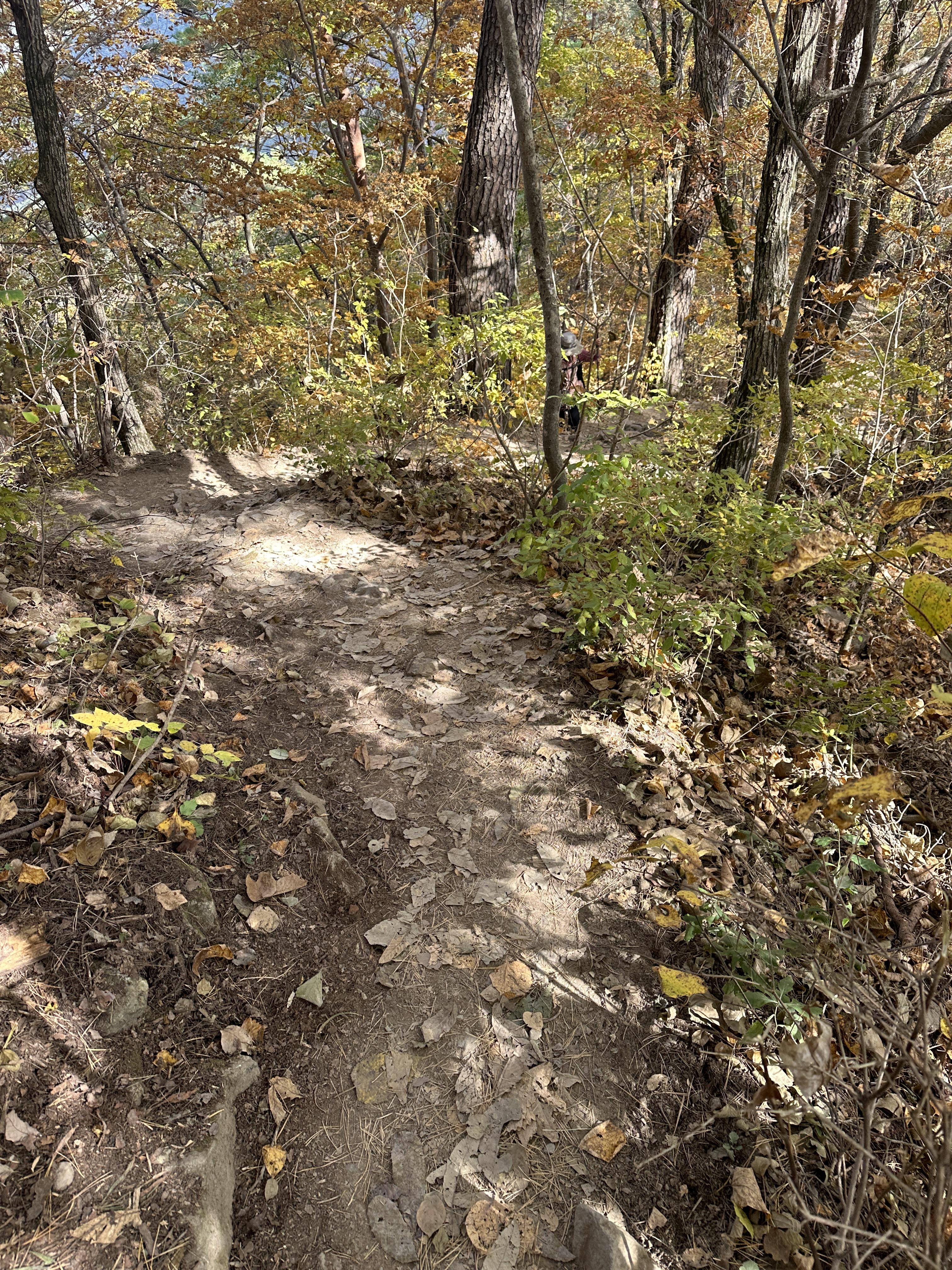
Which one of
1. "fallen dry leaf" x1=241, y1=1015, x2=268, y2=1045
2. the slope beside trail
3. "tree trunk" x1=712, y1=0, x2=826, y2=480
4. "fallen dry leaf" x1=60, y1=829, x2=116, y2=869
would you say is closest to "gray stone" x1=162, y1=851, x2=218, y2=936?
the slope beside trail

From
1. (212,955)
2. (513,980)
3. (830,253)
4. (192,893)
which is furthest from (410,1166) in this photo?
(830,253)

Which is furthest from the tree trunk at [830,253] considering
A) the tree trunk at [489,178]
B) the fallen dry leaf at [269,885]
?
the fallen dry leaf at [269,885]

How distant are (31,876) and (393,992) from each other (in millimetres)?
1293

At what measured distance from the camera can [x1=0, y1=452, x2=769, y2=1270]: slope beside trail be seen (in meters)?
1.96

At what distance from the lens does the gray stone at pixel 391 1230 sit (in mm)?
1957

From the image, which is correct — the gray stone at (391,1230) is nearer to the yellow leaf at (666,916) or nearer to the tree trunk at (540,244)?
the yellow leaf at (666,916)

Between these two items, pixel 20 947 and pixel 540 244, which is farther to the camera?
pixel 540 244

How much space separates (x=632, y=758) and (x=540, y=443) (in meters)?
5.21

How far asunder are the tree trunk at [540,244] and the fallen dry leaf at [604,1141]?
107 inches

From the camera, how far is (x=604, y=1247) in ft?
6.21

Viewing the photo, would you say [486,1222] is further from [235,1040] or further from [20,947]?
[20,947]

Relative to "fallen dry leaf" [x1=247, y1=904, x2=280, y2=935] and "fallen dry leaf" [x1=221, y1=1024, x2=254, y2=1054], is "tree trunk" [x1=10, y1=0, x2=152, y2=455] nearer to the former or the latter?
"fallen dry leaf" [x1=247, y1=904, x2=280, y2=935]

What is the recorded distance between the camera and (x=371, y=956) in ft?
8.60

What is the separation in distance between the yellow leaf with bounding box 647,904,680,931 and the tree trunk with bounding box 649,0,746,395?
494cm
